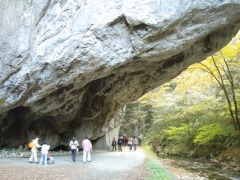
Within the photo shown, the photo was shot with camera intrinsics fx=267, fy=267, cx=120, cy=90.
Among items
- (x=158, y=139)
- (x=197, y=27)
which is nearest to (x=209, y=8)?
(x=197, y=27)

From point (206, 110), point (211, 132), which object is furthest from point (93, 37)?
point (206, 110)

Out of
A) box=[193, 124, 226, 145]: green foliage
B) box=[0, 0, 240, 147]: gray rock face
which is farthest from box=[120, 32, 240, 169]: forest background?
box=[0, 0, 240, 147]: gray rock face

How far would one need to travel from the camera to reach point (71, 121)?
24578mm

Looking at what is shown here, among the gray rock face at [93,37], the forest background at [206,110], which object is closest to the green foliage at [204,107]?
the forest background at [206,110]

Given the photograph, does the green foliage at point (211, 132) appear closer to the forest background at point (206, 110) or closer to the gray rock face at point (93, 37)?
the forest background at point (206, 110)

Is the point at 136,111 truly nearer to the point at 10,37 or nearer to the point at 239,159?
the point at 239,159

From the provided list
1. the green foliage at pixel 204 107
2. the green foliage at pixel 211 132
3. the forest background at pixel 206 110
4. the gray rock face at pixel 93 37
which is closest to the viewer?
the gray rock face at pixel 93 37

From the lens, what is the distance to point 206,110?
27.2m

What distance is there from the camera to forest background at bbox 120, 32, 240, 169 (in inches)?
878

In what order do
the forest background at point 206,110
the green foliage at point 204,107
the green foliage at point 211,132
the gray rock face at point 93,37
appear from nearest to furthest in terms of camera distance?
the gray rock face at point 93,37 → the forest background at point 206,110 → the green foliage at point 204,107 → the green foliage at point 211,132

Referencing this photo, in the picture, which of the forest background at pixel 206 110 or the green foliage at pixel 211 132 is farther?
the green foliage at pixel 211 132

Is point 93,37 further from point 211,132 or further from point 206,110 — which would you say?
point 206,110

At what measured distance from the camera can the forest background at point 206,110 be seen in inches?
878

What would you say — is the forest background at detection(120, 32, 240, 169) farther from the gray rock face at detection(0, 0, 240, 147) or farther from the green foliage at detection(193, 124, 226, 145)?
the gray rock face at detection(0, 0, 240, 147)
